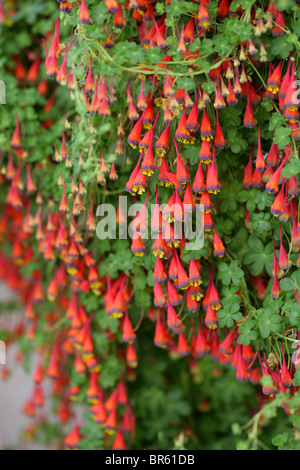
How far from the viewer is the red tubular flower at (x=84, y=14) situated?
1223 millimetres

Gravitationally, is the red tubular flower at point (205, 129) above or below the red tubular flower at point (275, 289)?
above

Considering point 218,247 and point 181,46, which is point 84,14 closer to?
point 181,46

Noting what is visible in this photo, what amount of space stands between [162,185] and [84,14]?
1.40 ft

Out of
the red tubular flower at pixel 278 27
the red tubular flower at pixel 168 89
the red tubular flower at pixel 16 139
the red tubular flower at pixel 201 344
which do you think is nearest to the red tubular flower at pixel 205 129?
the red tubular flower at pixel 168 89

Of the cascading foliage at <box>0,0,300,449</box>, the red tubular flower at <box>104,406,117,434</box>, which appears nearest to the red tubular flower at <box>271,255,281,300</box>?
the cascading foliage at <box>0,0,300,449</box>

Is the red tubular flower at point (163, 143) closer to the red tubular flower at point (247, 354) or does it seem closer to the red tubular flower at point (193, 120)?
the red tubular flower at point (193, 120)

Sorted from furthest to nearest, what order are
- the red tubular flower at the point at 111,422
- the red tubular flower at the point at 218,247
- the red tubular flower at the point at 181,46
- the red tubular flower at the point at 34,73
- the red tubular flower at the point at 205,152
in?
1. the red tubular flower at the point at 34,73
2. the red tubular flower at the point at 111,422
3. the red tubular flower at the point at 218,247
4. the red tubular flower at the point at 205,152
5. the red tubular flower at the point at 181,46

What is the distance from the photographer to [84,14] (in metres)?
1.23

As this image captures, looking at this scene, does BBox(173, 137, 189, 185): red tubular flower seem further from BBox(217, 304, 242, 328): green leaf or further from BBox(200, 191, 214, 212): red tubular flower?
BBox(217, 304, 242, 328): green leaf

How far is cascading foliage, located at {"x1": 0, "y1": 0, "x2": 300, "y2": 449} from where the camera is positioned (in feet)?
4.11

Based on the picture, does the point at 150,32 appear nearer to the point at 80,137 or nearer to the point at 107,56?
the point at 107,56

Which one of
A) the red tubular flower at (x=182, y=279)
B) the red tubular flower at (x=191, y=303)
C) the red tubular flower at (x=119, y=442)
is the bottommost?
the red tubular flower at (x=119, y=442)

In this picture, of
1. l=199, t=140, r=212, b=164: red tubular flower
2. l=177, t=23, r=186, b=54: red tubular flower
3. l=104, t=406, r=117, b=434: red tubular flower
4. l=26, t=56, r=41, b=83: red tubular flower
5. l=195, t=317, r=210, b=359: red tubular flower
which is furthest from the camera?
l=26, t=56, r=41, b=83: red tubular flower
